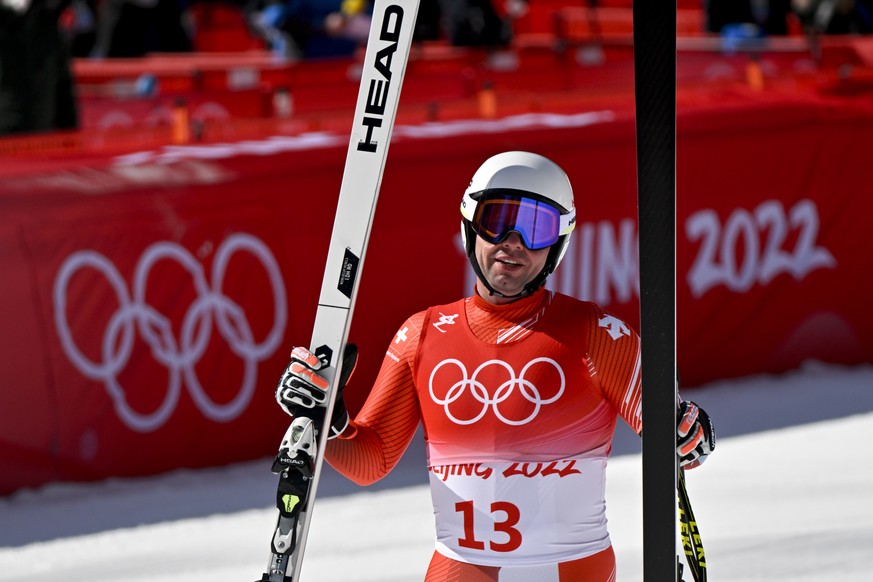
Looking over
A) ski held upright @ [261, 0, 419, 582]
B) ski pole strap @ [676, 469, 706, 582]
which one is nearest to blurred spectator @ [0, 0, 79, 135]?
ski held upright @ [261, 0, 419, 582]

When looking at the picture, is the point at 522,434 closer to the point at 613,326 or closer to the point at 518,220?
the point at 613,326

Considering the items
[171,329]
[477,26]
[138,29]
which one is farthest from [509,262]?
[138,29]

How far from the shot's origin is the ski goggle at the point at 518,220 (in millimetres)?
3754

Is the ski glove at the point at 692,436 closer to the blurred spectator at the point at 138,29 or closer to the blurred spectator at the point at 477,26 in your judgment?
the blurred spectator at the point at 477,26

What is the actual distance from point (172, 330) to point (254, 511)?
38.7 inches

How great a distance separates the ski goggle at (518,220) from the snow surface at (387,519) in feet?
8.65

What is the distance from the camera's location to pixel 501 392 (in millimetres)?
3770

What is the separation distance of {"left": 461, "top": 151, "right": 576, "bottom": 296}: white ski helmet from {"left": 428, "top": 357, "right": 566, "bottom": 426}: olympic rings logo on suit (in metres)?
0.21

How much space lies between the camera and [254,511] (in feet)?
23.0

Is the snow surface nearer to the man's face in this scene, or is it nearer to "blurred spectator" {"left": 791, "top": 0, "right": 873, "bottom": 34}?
the man's face

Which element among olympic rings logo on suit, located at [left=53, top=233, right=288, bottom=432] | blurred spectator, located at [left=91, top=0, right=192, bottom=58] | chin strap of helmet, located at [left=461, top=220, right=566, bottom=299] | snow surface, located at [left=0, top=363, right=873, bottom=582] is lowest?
snow surface, located at [left=0, top=363, right=873, bottom=582]

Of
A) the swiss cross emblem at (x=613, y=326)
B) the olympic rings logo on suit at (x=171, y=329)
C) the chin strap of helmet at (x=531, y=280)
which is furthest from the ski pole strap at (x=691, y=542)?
the olympic rings logo on suit at (x=171, y=329)

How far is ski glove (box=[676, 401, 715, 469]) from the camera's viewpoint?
137 inches

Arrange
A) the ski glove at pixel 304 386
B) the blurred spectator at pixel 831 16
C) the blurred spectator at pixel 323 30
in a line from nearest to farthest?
the ski glove at pixel 304 386 < the blurred spectator at pixel 323 30 < the blurred spectator at pixel 831 16
